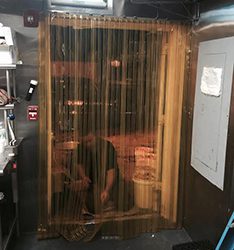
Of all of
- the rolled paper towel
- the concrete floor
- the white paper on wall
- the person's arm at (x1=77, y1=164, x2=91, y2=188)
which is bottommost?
the concrete floor

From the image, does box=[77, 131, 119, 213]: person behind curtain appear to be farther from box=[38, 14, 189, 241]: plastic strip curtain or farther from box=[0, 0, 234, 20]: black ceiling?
box=[0, 0, 234, 20]: black ceiling

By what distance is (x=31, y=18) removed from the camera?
243 centimetres

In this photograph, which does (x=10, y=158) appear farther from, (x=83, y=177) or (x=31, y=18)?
(x=31, y=18)

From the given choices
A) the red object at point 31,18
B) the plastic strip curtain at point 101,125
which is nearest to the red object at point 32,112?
the plastic strip curtain at point 101,125

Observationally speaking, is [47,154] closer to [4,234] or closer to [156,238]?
[4,234]

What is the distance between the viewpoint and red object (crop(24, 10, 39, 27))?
242 cm

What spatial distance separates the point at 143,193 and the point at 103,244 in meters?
0.60

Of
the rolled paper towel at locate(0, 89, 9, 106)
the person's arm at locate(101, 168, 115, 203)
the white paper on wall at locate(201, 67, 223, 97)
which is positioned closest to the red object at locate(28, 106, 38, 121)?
the rolled paper towel at locate(0, 89, 9, 106)

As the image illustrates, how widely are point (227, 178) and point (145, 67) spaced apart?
1.19 meters

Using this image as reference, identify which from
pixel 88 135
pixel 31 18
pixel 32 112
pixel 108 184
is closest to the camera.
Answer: pixel 31 18

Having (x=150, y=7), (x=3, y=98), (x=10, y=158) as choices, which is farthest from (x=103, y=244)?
(x=150, y=7)

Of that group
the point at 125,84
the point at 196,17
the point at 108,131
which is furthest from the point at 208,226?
the point at 196,17

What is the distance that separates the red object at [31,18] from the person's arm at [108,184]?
1460mm

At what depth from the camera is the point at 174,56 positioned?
2.73 m
